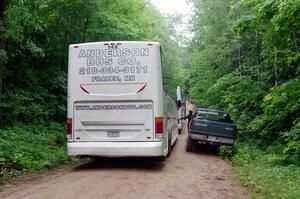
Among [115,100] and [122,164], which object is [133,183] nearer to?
[115,100]

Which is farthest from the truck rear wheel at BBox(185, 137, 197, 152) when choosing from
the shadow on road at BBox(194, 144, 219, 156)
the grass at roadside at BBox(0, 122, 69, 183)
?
the grass at roadside at BBox(0, 122, 69, 183)

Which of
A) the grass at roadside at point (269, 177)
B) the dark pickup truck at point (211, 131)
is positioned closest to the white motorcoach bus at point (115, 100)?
the grass at roadside at point (269, 177)

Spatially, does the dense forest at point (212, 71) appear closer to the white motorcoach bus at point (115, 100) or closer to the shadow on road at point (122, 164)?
the shadow on road at point (122, 164)

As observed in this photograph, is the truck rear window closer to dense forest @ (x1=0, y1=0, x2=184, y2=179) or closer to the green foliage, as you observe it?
the green foliage

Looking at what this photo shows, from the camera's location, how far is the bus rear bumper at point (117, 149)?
462 inches

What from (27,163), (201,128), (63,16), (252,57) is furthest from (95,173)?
(252,57)

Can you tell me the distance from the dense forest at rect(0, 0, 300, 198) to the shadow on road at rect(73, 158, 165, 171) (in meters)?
1.13

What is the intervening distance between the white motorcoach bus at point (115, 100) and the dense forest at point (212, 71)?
1925 millimetres

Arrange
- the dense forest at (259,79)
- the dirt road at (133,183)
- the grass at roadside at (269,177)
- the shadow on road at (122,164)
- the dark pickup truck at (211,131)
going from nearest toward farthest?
the grass at roadside at (269,177), the dirt road at (133,183), the dense forest at (259,79), the shadow on road at (122,164), the dark pickup truck at (211,131)

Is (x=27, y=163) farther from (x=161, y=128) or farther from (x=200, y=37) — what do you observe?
(x=200, y=37)

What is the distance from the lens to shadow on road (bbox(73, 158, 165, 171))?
498 inches

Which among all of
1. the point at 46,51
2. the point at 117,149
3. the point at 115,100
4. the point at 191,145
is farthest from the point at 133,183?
the point at 46,51

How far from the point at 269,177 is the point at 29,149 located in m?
7.51

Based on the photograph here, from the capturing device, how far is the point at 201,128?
18109 millimetres
